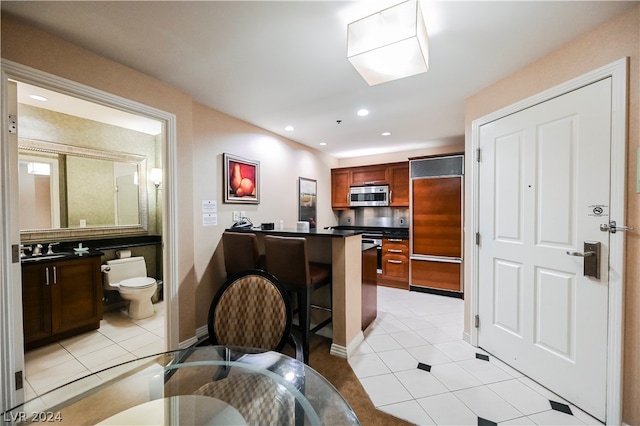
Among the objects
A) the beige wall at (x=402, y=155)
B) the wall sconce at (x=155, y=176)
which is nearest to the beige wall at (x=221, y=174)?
the beige wall at (x=402, y=155)

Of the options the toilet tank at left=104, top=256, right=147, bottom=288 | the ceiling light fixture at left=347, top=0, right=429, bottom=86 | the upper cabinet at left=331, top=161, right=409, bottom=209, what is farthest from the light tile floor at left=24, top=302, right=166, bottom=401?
the upper cabinet at left=331, top=161, right=409, bottom=209

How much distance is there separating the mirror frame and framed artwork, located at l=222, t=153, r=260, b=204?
1.66 m

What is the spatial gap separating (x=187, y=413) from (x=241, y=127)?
111 inches

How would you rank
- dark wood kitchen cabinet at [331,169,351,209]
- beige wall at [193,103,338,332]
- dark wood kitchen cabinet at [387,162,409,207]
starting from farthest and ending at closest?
dark wood kitchen cabinet at [331,169,351,209], dark wood kitchen cabinet at [387,162,409,207], beige wall at [193,103,338,332]

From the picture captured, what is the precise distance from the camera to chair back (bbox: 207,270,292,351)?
144 centimetres

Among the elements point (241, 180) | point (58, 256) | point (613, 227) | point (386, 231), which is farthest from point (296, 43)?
point (386, 231)

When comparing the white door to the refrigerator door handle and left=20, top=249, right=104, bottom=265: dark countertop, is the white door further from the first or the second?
left=20, top=249, right=104, bottom=265: dark countertop

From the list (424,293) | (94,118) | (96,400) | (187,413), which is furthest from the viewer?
(424,293)

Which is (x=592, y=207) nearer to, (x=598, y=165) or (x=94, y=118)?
(x=598, y=165)

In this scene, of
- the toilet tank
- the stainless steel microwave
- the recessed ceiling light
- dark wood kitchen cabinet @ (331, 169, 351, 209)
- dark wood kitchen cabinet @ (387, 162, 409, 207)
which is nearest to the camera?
the recessed ceiling light

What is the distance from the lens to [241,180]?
10.0ft

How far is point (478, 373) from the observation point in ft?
6.52

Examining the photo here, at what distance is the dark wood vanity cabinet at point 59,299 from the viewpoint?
2.31 metres

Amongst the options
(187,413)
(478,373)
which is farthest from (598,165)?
(187,413)
